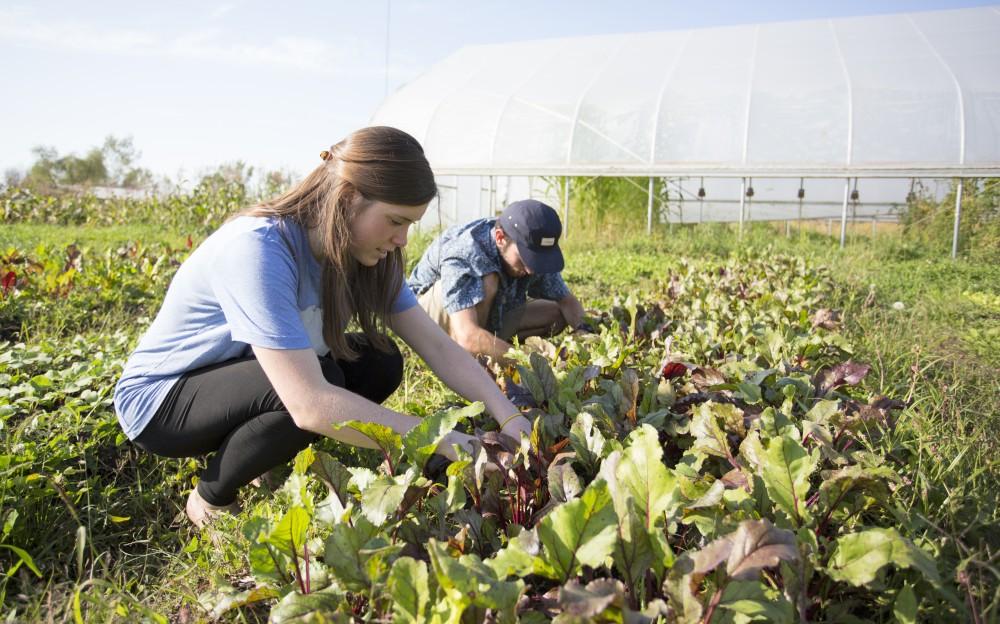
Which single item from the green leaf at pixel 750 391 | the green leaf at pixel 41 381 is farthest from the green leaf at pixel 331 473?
the green leaf at pixel 41 381

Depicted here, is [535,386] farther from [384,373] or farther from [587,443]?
[384,373]

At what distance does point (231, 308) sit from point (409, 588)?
1237mm

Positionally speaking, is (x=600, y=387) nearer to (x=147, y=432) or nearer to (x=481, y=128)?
(x=147, y=432)

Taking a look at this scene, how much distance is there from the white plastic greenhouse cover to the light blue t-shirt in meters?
9.46

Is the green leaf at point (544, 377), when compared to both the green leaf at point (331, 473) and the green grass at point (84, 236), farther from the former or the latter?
the green grass at point (84, 236)

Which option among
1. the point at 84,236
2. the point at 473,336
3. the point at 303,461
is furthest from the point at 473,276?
the point at 84,236

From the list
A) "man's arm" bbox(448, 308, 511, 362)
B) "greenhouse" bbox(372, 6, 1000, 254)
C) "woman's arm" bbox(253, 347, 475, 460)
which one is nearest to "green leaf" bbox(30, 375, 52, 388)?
"woman's arm" bbox(253, 347, 475, 460)

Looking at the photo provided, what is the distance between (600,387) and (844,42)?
12109 millimetres

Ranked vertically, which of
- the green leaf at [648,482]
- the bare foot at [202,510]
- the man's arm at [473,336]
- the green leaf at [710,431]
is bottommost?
the bare foot at [202,510]

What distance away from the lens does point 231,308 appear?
204 cm

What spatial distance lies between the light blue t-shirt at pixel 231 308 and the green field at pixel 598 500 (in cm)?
37

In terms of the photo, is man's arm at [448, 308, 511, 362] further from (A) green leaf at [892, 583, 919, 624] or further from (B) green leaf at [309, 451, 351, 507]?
(A) green leaf at [892, 583, 919, 624]

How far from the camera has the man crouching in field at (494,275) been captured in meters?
3.48

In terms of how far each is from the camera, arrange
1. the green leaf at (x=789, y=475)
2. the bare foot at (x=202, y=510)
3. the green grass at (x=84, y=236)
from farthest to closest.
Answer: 1. the green grass at (x=84, y=236)
2. the bare foot at (x=202, y=510)
3. the green leaf at (x=789, y=475)
